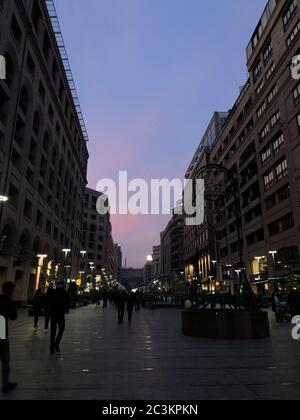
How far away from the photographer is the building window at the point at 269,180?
47594mm

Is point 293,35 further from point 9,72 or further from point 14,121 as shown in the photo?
point 14,121

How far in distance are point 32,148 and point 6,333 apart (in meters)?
40.1

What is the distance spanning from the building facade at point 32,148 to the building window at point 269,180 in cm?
3227

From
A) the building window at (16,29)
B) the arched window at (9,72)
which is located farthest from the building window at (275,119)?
the arched window at (9,72)

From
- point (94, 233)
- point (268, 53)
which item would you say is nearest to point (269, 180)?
point (268, 53)

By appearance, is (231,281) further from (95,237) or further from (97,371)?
(95,237)

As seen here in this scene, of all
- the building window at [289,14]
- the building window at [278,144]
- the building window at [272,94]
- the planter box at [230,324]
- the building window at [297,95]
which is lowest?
the planter box at [230,324]

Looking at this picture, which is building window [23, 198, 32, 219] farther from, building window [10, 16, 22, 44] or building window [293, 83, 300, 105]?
building window [293, 83, 300, 105]

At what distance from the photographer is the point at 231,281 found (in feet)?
208

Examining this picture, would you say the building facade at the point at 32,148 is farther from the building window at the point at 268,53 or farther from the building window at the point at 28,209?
the building window at the point at 268,53

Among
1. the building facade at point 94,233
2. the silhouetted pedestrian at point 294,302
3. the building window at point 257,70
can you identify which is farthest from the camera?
the building facade at point 94,233

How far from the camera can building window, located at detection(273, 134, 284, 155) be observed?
148 feet

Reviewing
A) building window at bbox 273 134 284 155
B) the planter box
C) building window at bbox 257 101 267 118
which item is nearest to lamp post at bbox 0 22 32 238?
the planter box

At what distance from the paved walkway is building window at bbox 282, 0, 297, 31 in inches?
1759
